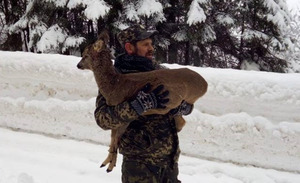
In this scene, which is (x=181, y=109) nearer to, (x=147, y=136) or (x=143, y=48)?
(x=147, y=136)

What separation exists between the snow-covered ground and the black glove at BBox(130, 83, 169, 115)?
7.18 ft

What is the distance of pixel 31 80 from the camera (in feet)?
17.9

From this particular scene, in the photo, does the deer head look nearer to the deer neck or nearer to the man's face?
the deer neck

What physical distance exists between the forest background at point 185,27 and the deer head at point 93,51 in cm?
521

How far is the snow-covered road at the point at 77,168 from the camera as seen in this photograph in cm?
385

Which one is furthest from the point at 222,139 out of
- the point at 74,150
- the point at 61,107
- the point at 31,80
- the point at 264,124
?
the point at 31,80

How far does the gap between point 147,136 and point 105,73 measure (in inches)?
17.7

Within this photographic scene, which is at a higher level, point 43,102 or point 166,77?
point 166,77

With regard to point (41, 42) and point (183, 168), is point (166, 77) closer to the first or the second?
point (183, 168)

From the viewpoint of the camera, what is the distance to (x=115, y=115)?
1901mm

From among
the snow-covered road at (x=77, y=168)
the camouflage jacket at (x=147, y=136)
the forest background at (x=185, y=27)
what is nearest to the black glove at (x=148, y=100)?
the camouflage jacket at (x=147, y=136)

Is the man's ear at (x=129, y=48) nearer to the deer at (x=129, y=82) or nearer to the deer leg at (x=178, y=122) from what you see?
the deer at (x=129, y=82)

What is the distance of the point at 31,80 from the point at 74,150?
1.49m

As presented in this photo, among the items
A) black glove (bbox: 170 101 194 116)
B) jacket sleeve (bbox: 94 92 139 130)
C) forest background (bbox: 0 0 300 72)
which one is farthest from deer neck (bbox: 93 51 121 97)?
forest background (bbox: 0 0 300 72)
